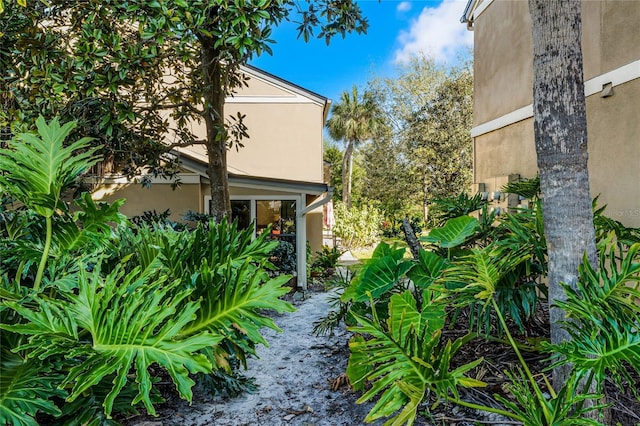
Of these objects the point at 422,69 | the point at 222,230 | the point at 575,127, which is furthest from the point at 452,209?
the point at 422,69

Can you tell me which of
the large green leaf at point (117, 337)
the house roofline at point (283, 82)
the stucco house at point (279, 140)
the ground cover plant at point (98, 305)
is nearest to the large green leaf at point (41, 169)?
the ground cover plant at point (98, 305)

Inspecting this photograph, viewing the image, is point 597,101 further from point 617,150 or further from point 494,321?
point 494,321

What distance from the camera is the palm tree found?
2541 cm

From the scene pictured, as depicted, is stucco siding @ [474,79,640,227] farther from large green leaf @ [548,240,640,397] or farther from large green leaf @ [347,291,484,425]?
large green leaf @ [347,291,484,425]

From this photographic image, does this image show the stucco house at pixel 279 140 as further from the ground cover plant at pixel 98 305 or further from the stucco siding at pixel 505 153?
the ground cover plant at pixel 98 305

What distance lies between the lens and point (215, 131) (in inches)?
245

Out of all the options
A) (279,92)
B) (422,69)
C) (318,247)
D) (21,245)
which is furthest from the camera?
(422,69)

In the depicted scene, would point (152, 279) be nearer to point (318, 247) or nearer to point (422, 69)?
point (318, 247)

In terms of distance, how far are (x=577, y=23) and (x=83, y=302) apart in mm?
3344

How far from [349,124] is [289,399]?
23.4 m

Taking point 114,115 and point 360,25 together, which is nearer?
point 114,115

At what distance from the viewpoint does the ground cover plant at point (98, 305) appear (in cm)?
179

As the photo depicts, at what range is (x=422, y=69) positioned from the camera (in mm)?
16234

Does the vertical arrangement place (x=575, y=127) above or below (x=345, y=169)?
below
